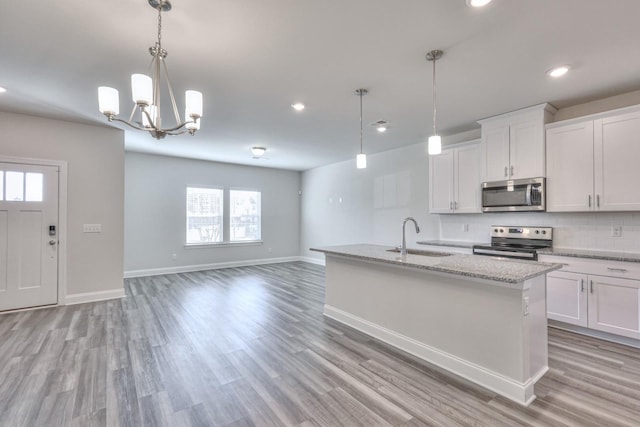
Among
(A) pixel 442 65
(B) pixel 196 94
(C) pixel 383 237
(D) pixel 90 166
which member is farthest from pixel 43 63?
(C) pixel 383 237

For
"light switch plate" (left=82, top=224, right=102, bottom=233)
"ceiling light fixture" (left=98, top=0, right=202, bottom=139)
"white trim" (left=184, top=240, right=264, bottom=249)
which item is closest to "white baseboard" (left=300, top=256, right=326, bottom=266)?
"white trim" (left=184, top=240, right=264, bottom=249)

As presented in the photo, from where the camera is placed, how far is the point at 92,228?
4.51 metres

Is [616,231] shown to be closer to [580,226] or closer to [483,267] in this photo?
[580,226]

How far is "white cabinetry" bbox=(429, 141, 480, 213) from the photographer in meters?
4.36

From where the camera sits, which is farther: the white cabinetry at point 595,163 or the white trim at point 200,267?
the white trim at point 200,267

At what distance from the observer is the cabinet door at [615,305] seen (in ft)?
9.46

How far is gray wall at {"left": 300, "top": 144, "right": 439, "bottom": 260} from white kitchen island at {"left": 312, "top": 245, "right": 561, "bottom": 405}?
2.63 meters

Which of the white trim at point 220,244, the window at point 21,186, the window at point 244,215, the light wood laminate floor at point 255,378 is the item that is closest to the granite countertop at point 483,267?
the light wood laminate floor at point 255,378

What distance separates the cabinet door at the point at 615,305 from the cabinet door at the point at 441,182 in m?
1.97

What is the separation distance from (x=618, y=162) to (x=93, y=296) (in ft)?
22.9

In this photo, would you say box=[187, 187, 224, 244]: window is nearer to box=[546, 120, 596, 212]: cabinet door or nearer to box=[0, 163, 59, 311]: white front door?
box=[0, 163, 59, 311]: white front door

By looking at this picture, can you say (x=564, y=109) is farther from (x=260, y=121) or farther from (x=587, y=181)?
(x=260, y=121)

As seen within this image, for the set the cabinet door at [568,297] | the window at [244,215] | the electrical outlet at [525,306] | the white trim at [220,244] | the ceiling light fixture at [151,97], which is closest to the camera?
the ceiling light fixture at [151,97]

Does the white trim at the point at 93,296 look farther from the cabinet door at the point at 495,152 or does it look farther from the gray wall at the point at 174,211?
the cabinet door at the point at 495,152
